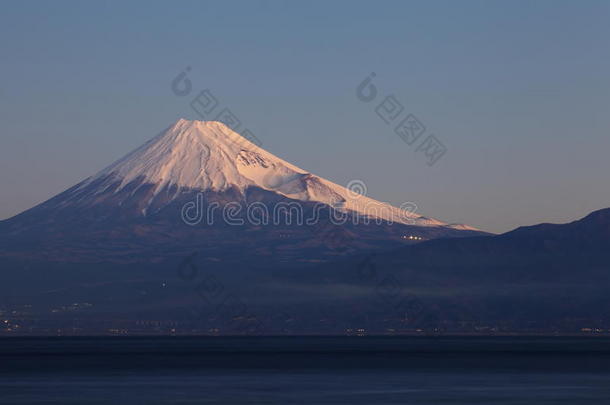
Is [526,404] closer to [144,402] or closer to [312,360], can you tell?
[144,402]

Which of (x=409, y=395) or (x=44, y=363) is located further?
(x=44, y=363)

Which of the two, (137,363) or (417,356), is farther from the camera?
(417,356)

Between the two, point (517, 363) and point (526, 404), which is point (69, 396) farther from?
point (517, 363)

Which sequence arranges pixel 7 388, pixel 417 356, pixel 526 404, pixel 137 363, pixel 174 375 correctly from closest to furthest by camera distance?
pixel 526 404 → pixel 7 388 → pixel 174 375 → pixel 137 363 → pixel 417 356

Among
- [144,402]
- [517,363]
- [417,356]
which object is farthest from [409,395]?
[417,356]

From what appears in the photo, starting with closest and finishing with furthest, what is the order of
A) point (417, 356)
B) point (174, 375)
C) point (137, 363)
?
point (174, 375)
point (137, 363)
point (417, 356)

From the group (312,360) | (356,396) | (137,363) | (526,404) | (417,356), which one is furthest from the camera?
(417,356)

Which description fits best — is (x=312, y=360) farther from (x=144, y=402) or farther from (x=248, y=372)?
(x=144, y=402)

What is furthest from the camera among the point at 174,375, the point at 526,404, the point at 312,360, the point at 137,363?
the point at 312,360

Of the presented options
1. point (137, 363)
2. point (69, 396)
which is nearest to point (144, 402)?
point (69, 396)
